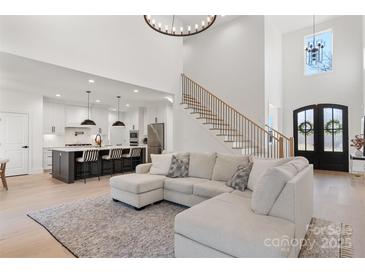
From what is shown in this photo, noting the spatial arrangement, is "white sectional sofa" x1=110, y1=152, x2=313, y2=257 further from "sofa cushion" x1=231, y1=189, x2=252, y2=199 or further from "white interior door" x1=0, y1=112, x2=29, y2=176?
"white interior door" x1=0, y1=112, x2=29, y2=176

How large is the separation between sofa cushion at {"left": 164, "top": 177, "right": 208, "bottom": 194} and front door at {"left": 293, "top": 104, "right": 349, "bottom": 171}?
237 inches

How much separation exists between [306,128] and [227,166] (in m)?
5.87

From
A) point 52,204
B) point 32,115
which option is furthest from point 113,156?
point 32,115

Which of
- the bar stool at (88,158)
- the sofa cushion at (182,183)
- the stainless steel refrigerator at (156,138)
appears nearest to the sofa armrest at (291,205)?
the sofa cushion at (182,183)

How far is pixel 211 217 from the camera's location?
1864 mm

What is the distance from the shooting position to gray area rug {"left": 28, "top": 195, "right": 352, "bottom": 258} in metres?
2.12

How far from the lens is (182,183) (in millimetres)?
3377

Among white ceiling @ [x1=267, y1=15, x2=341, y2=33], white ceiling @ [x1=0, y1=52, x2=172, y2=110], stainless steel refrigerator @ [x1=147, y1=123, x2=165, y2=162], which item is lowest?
stainless steel refrigerator @ [x1=147, y1=123, x2=165, y2=162]

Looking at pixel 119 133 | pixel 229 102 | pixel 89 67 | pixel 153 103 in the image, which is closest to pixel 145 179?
pixel 89 67

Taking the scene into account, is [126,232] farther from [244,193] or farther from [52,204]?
[52,204]

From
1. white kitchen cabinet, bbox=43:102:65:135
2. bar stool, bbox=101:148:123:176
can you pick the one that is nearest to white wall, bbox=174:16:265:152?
bar stool, bbox=101:148:123:176

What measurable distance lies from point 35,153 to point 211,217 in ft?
23.9

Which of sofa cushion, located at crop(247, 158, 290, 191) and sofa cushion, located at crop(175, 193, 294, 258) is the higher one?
sofa cushion, located at crop(247, 158, 290, 191)
